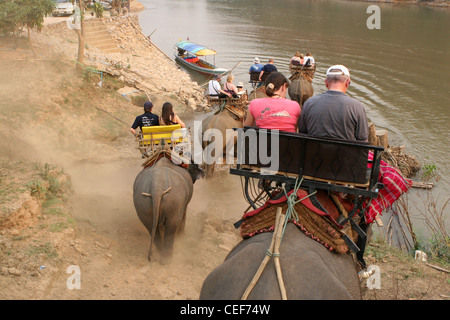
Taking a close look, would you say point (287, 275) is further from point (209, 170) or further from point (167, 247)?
point (209, 170)

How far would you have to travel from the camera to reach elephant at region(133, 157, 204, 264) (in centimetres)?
697

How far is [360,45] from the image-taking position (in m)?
34.8

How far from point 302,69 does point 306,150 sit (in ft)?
43.2

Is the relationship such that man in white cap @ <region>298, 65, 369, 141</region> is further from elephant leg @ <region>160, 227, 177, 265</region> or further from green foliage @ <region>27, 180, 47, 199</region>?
green foliage @ <region>27, 180, 47, 199</region>

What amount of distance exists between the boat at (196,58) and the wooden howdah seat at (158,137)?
18011 millimetres

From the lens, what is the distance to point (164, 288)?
6594mm

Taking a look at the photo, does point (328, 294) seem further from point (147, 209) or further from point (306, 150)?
point (147, 209)

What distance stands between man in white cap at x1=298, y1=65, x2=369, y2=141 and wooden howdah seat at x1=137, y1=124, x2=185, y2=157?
4159 mm

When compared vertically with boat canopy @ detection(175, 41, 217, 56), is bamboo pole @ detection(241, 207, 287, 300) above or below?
below

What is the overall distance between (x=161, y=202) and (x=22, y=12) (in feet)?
41.2

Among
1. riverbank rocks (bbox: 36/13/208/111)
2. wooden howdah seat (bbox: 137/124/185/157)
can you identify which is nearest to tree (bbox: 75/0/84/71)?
riverbank rocks (bbox: 36/13/208/111)

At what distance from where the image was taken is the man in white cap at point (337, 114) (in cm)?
442

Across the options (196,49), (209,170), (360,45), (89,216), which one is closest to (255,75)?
(209,170)

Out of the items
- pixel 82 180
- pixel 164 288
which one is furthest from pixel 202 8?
pixel 164 288
